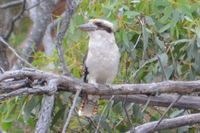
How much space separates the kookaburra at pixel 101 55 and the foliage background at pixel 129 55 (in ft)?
0.44

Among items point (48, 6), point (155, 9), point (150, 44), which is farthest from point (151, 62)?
point (48, 6)

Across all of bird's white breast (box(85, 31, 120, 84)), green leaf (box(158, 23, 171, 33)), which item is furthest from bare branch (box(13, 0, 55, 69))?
bird's white breast (box(85, 31, 120, 84))

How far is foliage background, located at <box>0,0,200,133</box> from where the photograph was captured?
11.6 feet

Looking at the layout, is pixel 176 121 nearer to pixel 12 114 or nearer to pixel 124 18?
pixel 124 18

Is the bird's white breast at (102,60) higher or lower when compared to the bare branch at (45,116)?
lower

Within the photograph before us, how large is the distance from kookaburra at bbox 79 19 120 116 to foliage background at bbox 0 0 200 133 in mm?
133

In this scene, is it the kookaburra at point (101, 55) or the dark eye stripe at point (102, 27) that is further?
the dark eye stripe at point (102, 27)

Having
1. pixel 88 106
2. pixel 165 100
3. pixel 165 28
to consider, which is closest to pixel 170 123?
pixel 165 100

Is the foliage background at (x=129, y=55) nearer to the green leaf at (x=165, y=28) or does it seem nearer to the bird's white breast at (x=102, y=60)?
the green leaf at (x=165, y=28)

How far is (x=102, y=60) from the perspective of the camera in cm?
320

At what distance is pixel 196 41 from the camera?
3641 mm

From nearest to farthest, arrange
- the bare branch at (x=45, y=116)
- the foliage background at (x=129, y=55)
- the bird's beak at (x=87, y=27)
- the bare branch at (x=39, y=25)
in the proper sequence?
the bare branch at (x=45, y=116) < the bird's beak at (x=87, y=27) < the foliage background at (x=129, y=55) < the bare branch at (x=39, y=25)

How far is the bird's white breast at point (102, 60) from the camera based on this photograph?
3203 millimetres

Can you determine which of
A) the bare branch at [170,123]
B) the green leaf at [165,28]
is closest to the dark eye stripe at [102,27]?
the green leaf at [165,28]
